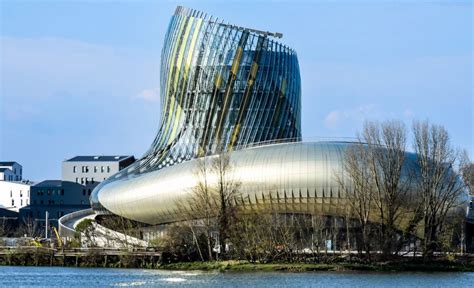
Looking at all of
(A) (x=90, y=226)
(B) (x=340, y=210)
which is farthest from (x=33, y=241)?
(B) (x=340, y=210)

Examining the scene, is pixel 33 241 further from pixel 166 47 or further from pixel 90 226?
pixel 166 47

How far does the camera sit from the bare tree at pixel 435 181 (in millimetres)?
83938

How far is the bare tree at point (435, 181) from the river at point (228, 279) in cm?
792

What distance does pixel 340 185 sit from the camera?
89.9m

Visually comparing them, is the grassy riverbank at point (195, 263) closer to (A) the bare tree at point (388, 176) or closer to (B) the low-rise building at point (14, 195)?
(A) the bare tree at point (388, 176)

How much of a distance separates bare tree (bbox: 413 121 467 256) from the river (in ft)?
26.0

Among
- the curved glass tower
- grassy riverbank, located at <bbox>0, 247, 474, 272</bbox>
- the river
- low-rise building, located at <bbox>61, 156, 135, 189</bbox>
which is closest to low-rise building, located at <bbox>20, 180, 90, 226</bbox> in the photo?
low-rise building, located at <bbox>61, 156, 135, 189</bbox>

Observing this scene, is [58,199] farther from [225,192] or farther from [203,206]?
[225,192]

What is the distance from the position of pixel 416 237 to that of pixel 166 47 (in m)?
59.6

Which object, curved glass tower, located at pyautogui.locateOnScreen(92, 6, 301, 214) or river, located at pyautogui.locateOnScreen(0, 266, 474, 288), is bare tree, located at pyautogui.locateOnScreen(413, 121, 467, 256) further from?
curved glass tower, located at pyautogui.locateOnScreen(92, 6, 301, 214)

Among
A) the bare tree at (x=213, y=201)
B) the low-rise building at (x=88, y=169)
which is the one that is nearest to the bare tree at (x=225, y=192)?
the bare tree at (x=213, y=201)

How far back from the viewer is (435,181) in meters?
85.5

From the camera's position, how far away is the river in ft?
224

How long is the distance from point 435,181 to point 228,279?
66.0 ft
